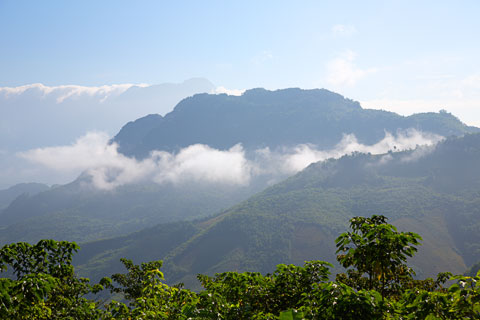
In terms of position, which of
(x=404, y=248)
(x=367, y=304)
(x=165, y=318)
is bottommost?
(x=165, y=318)

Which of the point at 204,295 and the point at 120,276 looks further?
the point at 120,276

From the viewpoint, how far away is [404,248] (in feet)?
49.2

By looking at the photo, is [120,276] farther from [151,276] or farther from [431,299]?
[431,299]

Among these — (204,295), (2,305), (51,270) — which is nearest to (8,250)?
(51,270)

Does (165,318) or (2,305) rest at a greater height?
(2,305)

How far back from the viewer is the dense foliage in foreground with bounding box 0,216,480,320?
1182 cm

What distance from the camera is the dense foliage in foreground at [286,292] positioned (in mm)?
11820

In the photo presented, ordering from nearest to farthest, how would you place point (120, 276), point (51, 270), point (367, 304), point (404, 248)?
point (367, 304) → point (404, 248) → point (51, 270) → point (120, 276)

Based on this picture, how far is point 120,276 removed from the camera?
2977cm

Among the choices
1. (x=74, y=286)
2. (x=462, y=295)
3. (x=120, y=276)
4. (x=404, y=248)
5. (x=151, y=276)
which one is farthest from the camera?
(x=120, y=276)

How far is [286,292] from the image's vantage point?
18234 mm

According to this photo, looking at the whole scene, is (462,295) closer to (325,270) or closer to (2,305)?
(325,270)

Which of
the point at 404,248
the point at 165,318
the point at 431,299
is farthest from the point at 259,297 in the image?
the point at 431,299

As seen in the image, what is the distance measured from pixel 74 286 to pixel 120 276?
7729mm
